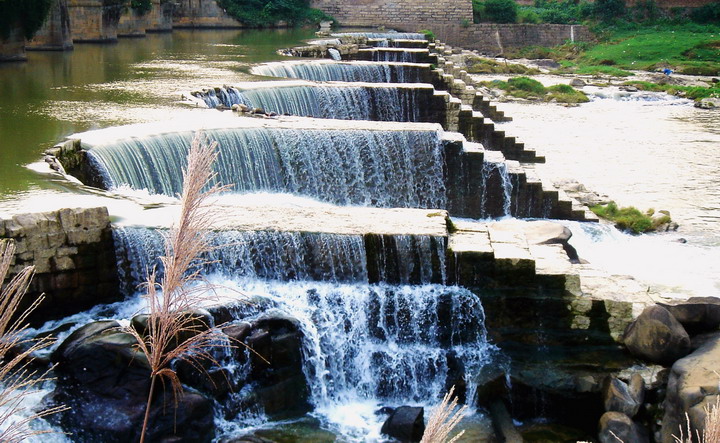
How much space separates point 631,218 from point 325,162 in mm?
5638

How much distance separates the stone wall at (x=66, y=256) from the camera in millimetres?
9047

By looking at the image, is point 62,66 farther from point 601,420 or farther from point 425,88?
point 601,420

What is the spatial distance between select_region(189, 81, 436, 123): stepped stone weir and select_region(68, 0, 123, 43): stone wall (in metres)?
16.9

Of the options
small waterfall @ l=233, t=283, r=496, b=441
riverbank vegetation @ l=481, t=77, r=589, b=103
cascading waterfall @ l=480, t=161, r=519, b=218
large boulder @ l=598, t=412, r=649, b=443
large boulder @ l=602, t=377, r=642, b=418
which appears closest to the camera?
large boulder @ l=598, t=412, r=649, b=443

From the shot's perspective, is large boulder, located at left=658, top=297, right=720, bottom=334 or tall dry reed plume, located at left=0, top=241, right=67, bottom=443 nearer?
tall dry reed plume, located at left=0, top=241, right=67, bottom=443

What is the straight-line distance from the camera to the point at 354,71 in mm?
21453

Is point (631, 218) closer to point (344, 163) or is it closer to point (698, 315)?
point (344, 163)

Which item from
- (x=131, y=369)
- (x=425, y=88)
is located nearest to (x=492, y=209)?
(x=425, y=88)

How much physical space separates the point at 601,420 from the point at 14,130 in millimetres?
10341

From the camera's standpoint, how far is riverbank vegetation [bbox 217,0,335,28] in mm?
43906

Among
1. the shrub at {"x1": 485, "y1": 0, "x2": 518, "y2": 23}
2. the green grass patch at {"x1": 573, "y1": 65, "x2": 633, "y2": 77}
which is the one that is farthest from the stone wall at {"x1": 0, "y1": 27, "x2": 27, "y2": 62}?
the shrub at {"x1": 485, "y1": 0, "x2": 518, "y2": 23}

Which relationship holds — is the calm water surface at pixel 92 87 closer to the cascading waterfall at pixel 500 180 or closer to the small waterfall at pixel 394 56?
the small waterfall at pixel 394 56

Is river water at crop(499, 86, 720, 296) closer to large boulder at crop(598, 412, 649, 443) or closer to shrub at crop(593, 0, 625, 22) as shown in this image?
large boulder at crop(598, 412, 649, 443)

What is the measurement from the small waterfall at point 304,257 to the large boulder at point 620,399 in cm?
216
